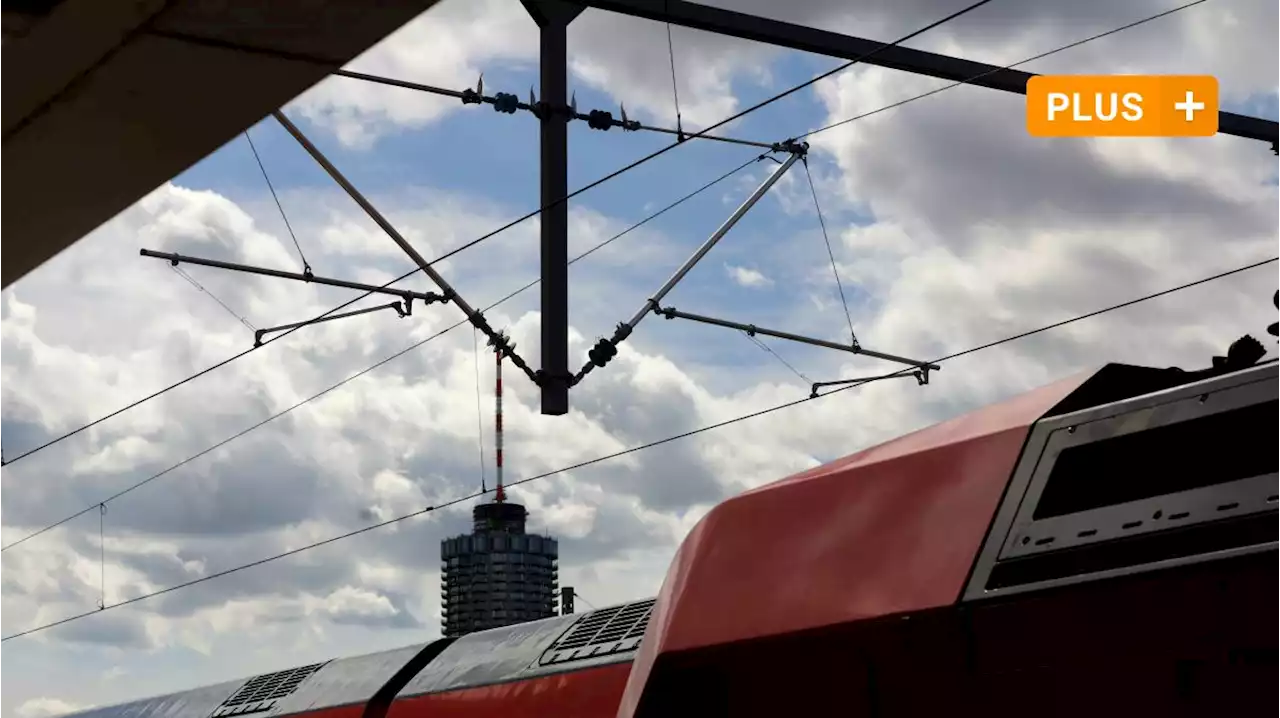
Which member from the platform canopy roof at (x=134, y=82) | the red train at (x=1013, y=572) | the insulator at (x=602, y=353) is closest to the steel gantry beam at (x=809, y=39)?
the insulator at (x=602, y=353)

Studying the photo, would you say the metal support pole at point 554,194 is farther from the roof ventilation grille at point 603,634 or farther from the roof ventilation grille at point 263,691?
the roof ventilation grille at point 263,691

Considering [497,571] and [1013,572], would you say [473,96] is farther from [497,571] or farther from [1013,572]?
[497,571]

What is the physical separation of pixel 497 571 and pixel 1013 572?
1792 inches

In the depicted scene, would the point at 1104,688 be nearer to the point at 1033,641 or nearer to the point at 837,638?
the point at 1033,641

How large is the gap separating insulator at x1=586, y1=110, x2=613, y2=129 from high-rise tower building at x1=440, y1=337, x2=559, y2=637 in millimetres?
32877

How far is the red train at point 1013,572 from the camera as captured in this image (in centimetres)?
414

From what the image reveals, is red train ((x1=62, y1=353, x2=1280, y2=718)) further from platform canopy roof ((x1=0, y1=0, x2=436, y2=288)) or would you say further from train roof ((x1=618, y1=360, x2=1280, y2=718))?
platform canopy roof ((x1=0, y1=0, x2=436, y2=288))

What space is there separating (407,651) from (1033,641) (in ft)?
25.1

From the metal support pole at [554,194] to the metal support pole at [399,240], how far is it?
0.25 metres

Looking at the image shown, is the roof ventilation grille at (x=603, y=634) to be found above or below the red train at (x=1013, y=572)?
above

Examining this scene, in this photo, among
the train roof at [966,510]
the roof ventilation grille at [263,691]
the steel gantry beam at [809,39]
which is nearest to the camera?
the train roof at [966,510]

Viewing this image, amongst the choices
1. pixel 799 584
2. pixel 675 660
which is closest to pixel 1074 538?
pixel 799 584

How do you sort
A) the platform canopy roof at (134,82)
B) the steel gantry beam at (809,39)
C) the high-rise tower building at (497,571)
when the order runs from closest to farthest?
the platform canopy roof at (134,82) → the steel gantry beam at (809,39) → the high-rise tower building at (497,571)

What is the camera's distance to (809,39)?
12.2 m
